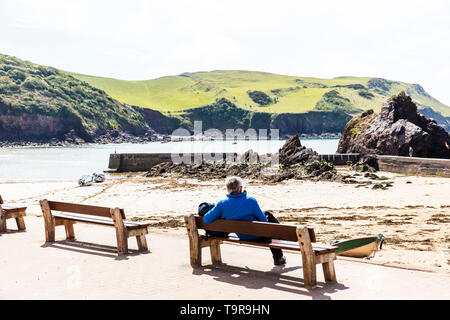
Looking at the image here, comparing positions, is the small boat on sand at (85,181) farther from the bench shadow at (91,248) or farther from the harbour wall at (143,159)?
the bench shadow at (91,248)

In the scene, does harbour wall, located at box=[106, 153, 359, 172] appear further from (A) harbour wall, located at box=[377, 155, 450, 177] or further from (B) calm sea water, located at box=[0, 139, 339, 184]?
(A) harbour wall, located at box=[377, 155, 450, 177]

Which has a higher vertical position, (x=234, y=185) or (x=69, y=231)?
(x=234, y=185)

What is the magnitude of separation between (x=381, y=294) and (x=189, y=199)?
52.0 feet

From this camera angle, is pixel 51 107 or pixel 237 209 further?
pixel 51 107

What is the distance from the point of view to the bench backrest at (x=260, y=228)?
20.7ft

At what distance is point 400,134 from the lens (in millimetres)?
38344

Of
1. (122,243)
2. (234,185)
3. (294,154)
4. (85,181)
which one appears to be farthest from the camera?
(294,154)

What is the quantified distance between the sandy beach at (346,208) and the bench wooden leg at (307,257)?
70.0 inches

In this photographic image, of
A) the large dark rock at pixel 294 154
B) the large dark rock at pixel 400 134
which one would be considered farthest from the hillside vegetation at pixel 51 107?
the large dark rock at pixel 294 154

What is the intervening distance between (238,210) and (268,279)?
106 cm

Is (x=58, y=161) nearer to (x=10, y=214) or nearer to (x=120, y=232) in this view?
(x=10, y=214)

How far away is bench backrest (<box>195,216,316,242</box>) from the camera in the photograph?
20.7 feet

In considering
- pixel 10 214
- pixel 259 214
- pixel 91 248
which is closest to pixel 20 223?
pixel 10 214

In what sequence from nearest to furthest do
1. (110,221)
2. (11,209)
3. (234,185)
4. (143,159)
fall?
(234,185) → (110,221) → (11,209) → (143,159)
